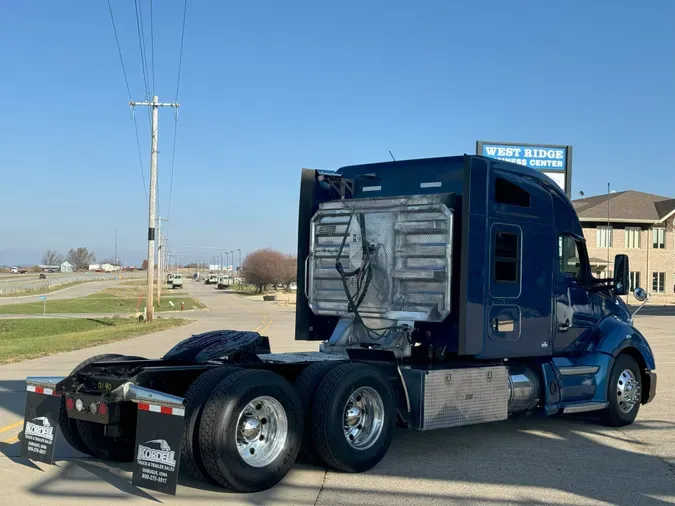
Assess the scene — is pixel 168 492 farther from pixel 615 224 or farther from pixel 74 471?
pixel 615 224

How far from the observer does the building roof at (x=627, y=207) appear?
5853 cm

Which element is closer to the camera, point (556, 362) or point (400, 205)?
point (400, 205)

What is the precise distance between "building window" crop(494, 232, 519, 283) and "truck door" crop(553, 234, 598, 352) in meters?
0.97

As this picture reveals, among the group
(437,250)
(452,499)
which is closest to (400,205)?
(437,250)

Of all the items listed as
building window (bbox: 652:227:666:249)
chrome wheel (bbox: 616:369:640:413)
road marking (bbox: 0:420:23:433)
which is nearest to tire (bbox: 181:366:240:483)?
road marking (bbox: 0:420:23:433)

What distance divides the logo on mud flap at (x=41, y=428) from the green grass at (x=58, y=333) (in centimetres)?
1027

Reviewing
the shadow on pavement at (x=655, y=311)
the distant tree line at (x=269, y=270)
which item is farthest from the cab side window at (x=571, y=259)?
the distant tree line at (x=269, y=270)

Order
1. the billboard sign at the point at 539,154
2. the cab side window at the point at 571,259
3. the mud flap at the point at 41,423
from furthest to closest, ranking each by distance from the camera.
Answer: the billboard sign at the point at 539,154 < the cab side window at the point at 571,259 < the mud flap at the point at 41,423

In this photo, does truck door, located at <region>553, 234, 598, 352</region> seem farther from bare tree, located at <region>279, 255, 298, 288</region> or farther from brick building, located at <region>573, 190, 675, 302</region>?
bare tree, located at <region>279, 255, 298, 288</region>

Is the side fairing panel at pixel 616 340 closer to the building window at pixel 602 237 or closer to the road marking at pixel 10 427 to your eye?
the road marking at pixel 10 427

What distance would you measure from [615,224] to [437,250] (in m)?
55.6

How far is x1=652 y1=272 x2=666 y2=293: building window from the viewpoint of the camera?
61.2 meters

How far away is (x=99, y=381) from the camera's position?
636cm

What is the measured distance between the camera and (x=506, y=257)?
328 inches
